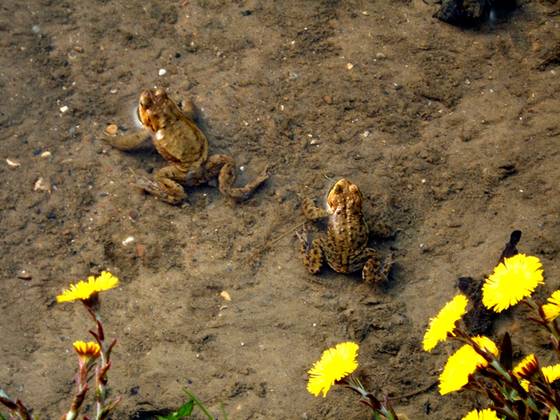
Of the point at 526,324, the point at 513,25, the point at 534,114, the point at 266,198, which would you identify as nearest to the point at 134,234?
A: the point at 266,198

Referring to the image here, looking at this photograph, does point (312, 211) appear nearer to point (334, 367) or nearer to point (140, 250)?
point (140, 250)

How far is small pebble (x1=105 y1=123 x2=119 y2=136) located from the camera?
6.55m

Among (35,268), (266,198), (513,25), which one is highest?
(513,25)

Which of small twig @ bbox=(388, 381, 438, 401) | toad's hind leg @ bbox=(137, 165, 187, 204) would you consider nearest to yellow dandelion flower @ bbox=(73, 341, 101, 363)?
small twig @ bbox=(388, 381, 438, 401)

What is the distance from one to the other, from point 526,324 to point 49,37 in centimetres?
547

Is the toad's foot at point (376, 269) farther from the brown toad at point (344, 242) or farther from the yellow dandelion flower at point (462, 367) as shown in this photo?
the yellow dandelion flower at point (462, 367)

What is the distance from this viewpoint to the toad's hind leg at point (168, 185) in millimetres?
6137

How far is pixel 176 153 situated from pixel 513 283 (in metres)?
3.91

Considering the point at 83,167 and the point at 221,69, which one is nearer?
the point at 83,167

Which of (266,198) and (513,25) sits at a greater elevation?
(513,25)

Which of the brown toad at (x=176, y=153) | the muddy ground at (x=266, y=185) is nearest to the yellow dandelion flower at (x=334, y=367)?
the muddy ground at (x=266, y=185)

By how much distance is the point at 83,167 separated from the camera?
6.33 metres

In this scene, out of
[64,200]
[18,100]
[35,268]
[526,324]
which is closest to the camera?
[526,324]

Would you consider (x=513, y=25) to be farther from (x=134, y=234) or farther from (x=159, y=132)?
(x=134, y=234)
